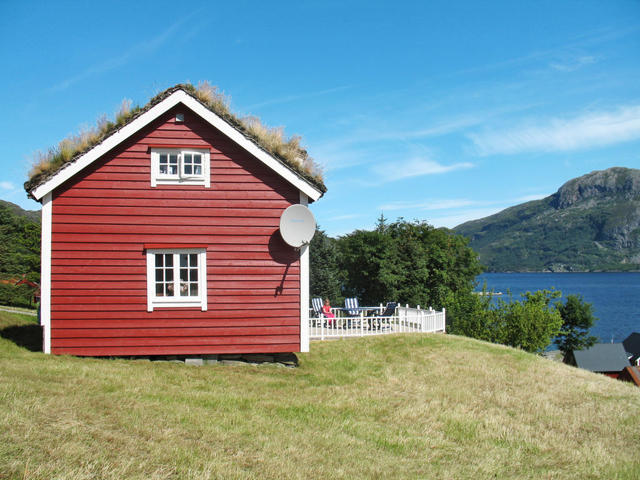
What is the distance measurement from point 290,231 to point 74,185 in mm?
5524

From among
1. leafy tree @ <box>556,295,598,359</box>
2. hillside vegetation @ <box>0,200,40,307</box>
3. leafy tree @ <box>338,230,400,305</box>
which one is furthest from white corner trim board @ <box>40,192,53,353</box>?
leafy tree @ <box>556,295,598,359</box>

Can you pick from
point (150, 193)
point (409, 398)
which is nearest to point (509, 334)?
point (409, 398)

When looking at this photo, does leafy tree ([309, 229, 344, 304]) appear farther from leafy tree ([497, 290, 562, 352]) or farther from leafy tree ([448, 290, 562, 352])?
leafy tree ([497, 290, 562, 352])

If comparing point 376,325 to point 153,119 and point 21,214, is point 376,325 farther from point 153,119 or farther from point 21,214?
point 21,214

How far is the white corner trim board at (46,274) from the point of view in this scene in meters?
12.6

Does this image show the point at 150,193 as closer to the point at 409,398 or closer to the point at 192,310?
the point at 192,310

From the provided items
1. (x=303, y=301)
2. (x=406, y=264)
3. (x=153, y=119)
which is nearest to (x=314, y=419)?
(x=303, y=301)

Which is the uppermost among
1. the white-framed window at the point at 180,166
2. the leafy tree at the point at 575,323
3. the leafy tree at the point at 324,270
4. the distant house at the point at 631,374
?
the white-framed window at the point at 180,166

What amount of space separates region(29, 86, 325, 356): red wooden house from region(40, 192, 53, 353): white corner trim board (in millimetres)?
24

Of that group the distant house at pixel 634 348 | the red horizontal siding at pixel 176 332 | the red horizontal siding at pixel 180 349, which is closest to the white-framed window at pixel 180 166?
the red horizontal siding at pixel 176 332

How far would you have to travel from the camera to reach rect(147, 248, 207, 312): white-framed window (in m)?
13.1

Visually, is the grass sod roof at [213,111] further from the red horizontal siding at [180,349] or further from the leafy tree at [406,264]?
the leafy tree at [406,264]

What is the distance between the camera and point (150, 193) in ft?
43.5

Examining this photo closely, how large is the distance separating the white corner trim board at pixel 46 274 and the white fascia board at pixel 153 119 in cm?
40
